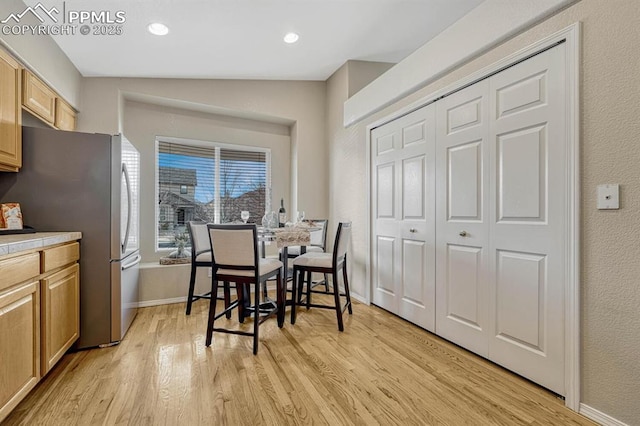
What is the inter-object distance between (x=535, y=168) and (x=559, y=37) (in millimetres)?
723

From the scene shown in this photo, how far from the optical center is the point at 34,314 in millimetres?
1802

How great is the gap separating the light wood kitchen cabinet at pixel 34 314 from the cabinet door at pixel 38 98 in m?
1.27

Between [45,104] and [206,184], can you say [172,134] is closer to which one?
[206,184]

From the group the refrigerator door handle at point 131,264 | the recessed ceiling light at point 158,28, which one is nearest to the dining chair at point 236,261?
the refrigerator door handle at point 131,264

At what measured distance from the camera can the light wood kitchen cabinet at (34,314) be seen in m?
1.54

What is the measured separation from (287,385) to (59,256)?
1.69 meters

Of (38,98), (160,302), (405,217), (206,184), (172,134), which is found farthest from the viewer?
(206,184)

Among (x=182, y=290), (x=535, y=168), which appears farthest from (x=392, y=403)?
(x=182, y=290)

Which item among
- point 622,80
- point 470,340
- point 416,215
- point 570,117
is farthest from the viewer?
point 416,215

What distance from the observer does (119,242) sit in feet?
8.25

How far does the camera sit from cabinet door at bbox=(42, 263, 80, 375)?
1903mm

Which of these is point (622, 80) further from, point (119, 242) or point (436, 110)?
point (119, 242)

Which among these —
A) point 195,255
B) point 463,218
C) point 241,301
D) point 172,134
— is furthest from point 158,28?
point 463,218

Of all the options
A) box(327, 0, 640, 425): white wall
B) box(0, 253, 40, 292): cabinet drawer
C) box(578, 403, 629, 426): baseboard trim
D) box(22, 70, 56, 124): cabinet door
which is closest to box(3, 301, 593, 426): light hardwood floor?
box(578, 403, 629, 426): baseboard trim
